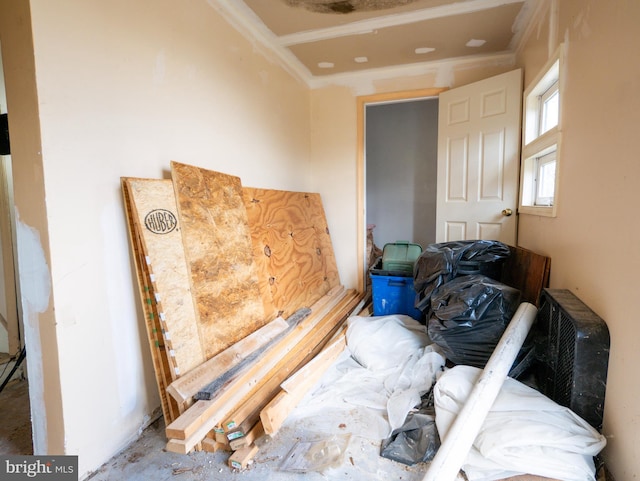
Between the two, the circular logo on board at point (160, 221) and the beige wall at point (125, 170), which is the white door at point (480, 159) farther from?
the circular logo on board at point (160, 221)

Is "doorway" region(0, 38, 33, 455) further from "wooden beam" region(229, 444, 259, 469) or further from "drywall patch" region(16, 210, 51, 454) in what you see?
"wooden beam" region(229, 444, 259, 469)

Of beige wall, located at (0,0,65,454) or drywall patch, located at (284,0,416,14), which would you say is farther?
drywall patch, located at (284,0,416,14)

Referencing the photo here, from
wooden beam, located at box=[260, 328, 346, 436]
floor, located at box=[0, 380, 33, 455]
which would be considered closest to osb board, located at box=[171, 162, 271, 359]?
wooden beam, located at box=[260, 328, 346, 436]

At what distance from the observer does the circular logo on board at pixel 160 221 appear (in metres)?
1.52

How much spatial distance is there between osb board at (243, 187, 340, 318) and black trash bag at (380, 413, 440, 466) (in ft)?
3.89

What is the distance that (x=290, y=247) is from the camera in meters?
2.82

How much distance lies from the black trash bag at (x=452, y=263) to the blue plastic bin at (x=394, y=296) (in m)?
0.54

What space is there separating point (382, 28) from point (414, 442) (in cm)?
290

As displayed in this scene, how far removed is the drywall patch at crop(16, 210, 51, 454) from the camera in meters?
1.22

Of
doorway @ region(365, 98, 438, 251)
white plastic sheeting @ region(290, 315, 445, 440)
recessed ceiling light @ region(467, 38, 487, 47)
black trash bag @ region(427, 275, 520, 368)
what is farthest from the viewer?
doorway @ region(365, 98, 438, 251)

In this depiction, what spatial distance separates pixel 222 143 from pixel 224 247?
2.58ft

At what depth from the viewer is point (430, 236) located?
470 cm

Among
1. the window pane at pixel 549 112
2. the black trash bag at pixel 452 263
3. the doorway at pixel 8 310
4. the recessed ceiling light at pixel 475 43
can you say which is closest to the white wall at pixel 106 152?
the doorway at pixel 8 310

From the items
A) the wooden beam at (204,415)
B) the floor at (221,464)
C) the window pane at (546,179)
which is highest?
the window pane at (546,179)
